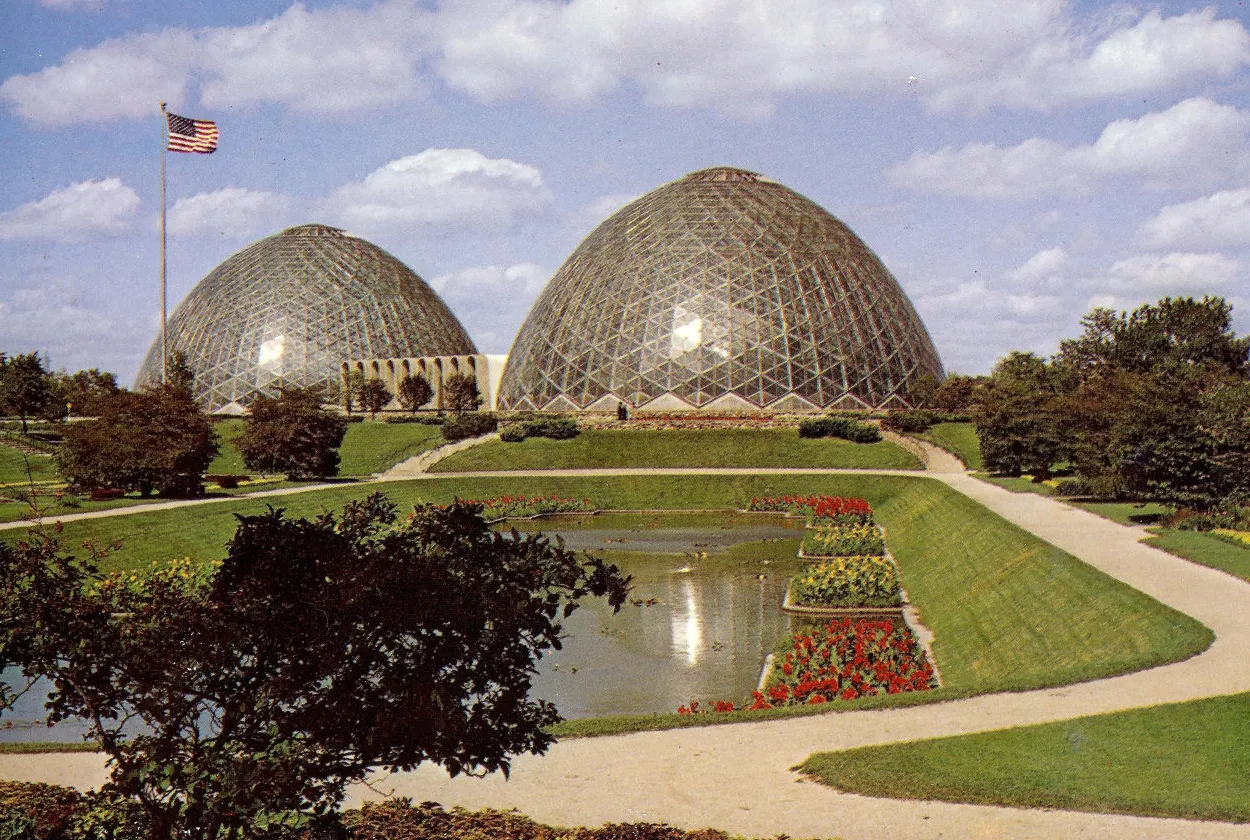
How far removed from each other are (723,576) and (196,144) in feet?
107

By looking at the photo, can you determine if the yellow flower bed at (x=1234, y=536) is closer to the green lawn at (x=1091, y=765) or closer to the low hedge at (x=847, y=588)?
the low hedge at (x=847, y=588)

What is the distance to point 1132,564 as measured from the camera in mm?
22531

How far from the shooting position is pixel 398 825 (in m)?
9.74

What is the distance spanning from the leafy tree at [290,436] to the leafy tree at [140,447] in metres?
5.00

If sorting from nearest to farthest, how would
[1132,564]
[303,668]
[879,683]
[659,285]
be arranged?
1. [303,668]
2. [879,683]
3. [1132,564]
4. [659,285]

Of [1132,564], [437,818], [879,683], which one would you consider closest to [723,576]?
[1132,564]

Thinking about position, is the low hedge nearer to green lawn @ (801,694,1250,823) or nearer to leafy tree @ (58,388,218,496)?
green lawn @ (801,694,1250,823)

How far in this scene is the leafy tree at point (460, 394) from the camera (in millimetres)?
84250

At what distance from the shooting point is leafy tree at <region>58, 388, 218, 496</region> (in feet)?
128

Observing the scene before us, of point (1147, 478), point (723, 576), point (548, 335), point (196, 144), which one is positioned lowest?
point (723, 576)

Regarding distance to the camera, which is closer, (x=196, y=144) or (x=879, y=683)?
(x=879, y=683)

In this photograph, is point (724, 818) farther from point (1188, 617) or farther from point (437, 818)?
point (1188, 617)

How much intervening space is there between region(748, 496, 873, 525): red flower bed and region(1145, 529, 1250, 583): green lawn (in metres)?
13.1

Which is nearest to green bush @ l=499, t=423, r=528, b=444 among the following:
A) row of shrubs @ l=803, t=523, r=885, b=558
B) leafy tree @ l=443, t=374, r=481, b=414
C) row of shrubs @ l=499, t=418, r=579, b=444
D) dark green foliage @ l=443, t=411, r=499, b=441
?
row of shrubs @ l=499, t=418, r=579, b=444
